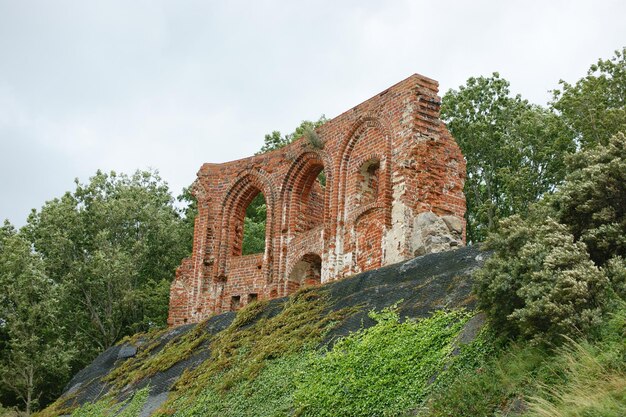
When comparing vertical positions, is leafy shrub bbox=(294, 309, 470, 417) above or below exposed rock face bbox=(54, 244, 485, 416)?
below

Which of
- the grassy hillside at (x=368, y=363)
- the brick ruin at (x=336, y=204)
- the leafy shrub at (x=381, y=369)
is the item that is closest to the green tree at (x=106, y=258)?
the brick ruin at (x=336, y=204)

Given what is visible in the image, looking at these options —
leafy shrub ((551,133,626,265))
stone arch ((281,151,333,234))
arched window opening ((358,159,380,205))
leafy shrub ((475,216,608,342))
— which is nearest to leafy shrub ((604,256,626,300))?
leafy shrub ((475,216,608,342))

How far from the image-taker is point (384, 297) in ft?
43.1

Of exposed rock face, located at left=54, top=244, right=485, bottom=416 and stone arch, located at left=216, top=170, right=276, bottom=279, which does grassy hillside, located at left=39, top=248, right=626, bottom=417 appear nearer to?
exposed rock face, located at left=54, top=244, right=485, bottom=416

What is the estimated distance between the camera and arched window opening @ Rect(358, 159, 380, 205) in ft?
67.0

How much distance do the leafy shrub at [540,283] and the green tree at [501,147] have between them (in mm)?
17450

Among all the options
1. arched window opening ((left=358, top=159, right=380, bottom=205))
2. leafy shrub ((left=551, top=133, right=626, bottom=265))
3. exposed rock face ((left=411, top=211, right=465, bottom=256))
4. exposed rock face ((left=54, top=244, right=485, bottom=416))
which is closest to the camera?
leafy shrub ((left=551, top=133, right=626, bottom=265))

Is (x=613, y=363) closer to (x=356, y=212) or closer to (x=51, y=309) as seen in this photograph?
(x=356, y=212)

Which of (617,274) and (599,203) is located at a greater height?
(599,203)

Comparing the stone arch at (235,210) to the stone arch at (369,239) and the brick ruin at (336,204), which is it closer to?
the brick ruin at (336,204)

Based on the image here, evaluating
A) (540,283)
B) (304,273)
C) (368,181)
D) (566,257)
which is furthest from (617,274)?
(304,273)

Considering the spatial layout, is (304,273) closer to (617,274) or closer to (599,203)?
(599,203)

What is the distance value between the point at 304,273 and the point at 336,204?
236 centimetres

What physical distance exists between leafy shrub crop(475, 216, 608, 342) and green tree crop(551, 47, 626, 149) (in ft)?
51.5
